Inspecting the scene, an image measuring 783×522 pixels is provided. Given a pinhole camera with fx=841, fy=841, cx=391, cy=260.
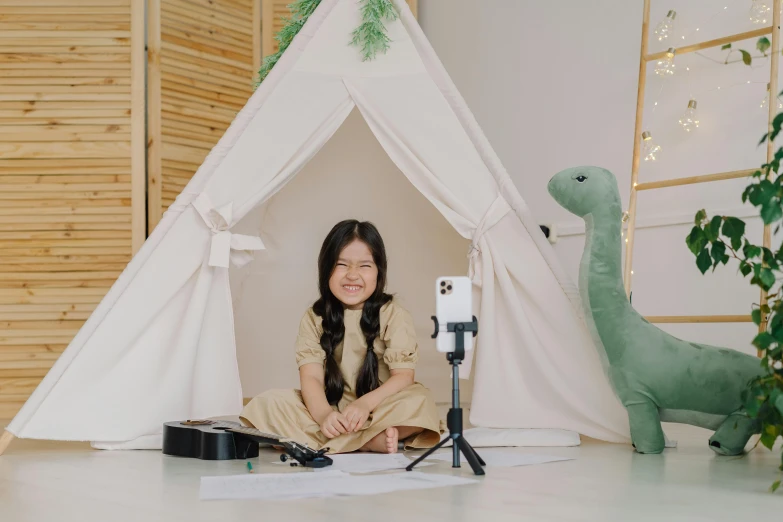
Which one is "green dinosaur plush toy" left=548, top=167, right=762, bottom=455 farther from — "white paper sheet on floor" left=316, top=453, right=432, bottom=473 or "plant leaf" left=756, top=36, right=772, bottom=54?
"plant leaf" left=756, top=36, right=772, bottom=54

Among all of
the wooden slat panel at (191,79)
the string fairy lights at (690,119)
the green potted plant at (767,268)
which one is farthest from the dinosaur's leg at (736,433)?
the wooden slat panel at (191,79)

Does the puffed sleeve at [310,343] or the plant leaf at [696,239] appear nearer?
the plant leaf at [696,239]

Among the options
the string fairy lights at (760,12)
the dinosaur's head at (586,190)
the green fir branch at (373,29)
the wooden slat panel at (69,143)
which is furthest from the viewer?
the wooden slat panel at (69,143)

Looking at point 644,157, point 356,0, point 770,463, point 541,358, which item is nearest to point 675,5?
point 644,157

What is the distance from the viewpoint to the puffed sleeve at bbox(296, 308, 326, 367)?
2.33 meters

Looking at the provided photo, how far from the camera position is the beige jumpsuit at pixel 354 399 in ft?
7.13

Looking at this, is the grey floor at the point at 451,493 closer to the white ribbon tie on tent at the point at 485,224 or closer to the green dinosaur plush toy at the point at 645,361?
the green dinosaur plush toy at the point at 645,361

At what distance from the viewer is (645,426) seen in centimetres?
217

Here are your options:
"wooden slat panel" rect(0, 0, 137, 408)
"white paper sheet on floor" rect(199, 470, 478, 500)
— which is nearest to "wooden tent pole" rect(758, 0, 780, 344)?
"white paper sheet on floor" rect(199, 470, 478, 500)

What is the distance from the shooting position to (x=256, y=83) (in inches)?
111

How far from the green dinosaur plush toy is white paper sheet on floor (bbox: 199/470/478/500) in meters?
0.71

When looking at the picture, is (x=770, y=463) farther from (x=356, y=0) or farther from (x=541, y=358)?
(x=356, y=0)

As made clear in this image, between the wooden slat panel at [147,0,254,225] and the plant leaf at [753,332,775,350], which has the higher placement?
the wooden slat panel at [147,0,254,225]

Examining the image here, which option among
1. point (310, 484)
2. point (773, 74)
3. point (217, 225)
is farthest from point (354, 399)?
point (773, 74)
